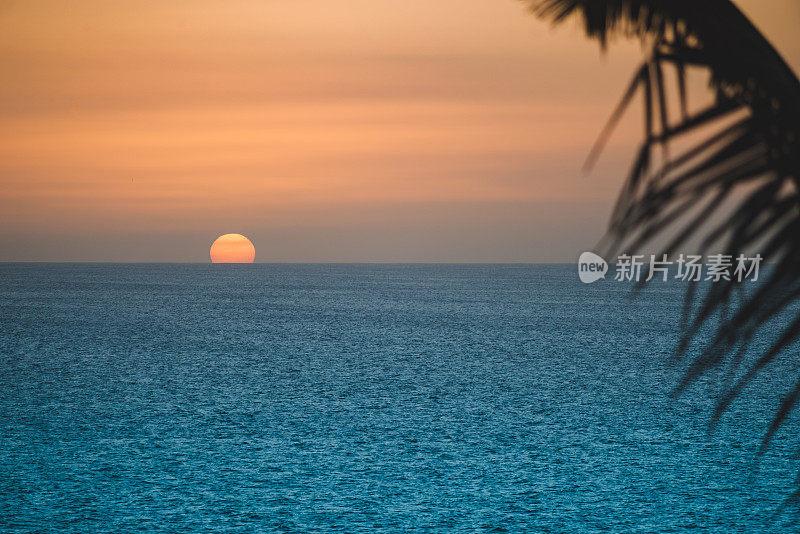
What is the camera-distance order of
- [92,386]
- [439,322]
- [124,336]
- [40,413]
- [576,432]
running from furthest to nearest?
[439,322] < [124,336] < [92,386] < [40,413] < [576,432]

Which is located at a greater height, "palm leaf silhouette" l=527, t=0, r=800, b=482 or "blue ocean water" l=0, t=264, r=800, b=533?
"palm leaf silhouette" l=527, t=0, r=800, b=482

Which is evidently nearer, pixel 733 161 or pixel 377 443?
pixel 733 161

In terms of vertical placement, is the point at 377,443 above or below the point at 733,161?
below

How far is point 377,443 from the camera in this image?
1806cm

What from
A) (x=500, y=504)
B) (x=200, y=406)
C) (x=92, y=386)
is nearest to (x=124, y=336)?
(x=92, y=386)

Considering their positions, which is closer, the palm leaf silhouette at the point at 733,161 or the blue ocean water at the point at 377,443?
the palm leaf silhouette at the point at 733,161

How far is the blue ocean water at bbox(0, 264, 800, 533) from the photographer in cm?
1275

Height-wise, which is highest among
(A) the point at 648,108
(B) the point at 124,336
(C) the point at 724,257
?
(A) the point at 648,108

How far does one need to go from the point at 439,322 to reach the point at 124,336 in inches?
927

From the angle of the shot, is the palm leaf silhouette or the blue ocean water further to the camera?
the blue ocean water

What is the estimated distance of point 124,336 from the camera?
49156 mm

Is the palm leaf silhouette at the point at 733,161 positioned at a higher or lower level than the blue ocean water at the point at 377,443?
higher

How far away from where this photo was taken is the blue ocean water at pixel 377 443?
41.8 ft

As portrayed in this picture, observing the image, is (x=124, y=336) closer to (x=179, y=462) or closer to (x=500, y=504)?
(x=179, y=462)
